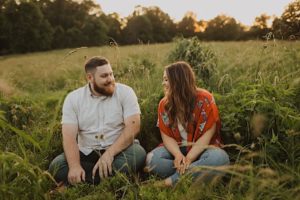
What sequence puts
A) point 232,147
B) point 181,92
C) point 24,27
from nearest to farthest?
point 181,92 → point 232,147 → point 24,27

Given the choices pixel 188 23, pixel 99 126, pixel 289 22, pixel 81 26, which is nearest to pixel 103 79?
pixel 99 126

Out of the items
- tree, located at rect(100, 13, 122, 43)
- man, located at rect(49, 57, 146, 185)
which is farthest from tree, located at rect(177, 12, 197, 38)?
man, located at rect(49, 57, 146, 185)

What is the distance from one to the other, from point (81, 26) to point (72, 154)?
3734 cm

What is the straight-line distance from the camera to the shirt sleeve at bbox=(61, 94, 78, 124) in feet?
12.6

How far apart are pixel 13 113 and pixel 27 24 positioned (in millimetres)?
30226

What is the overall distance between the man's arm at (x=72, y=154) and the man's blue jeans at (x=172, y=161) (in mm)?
660

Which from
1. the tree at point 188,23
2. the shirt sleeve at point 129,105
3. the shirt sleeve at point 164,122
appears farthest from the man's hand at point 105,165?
the tree at point 188,23

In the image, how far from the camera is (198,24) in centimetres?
4725

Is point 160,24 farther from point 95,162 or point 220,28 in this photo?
point 95,162

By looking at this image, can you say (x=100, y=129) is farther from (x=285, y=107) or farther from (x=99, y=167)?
(x=285, y=107)

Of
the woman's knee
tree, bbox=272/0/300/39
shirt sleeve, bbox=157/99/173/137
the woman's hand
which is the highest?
→ tree, bbox=272/0/300/39

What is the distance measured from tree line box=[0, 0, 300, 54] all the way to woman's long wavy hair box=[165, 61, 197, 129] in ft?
68.9

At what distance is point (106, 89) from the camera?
3.77 metres

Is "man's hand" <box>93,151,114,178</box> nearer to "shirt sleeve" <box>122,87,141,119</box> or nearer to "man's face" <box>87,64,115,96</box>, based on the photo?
"shirt sleeve" <box>122,87,141,119</box>
